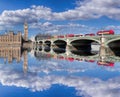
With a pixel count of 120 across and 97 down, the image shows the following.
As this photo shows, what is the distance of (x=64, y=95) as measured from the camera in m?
20.0

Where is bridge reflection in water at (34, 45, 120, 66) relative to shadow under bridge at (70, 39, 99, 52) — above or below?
below

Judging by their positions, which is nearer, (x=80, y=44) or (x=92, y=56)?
(x=92, y=56)

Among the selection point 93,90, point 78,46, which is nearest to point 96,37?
point 78,46

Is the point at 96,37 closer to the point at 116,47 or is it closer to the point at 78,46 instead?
the point at 116,47

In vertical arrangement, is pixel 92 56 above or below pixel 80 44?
below

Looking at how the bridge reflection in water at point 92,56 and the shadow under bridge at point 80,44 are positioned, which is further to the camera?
the shadow under bridge at point 80,44

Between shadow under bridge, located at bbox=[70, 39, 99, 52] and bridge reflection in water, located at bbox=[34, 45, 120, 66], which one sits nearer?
bridge reflection in water, located at bbox=[34, 45, 120, 66]

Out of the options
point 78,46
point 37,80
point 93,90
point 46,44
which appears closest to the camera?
point 93,90

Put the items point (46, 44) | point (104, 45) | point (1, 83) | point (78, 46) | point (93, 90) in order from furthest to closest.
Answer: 1. point (46, 44)
2. point (78, 46)
3. point (104, 45)
4. point (1, 83)
5. point (93, 90)

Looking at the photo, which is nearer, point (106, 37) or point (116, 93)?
point (116, 93)

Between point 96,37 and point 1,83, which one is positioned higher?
point 96,37

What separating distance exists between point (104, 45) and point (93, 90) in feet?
159

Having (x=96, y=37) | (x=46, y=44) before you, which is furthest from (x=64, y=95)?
(x=46, y=44)

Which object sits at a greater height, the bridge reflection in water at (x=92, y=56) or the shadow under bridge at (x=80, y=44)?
the shadow under bridge at (x=80, y=44)
